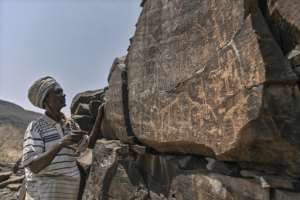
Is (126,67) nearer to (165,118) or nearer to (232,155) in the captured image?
(165,118)

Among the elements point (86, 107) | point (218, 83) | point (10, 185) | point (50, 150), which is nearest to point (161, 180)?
point (218, 83)

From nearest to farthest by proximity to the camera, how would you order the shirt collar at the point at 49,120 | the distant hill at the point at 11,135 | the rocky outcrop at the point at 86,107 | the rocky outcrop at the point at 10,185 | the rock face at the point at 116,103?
the shirt collar at the point at 49,120, the rock face at the point at 116,103, the rocky outcrop at the point at 86,107, the rocky outcrop at the point at 10,185, the distant hill at the point at 11,135

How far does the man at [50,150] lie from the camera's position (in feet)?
8.77

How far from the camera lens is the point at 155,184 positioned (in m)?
4.42

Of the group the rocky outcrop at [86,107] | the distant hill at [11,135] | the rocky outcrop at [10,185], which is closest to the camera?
the rocky outcrop at [86,107]

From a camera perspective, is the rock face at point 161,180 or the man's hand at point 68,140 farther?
the rock face at point 161,180

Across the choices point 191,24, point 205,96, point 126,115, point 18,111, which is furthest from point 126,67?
point 18,111

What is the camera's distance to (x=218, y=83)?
125 inches

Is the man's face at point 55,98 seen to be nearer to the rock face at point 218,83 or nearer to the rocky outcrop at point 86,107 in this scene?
the rock face at point 218,83

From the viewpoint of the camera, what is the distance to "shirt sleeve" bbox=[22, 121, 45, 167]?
→ 2672 mm

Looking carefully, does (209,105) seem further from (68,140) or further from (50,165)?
(50,165)

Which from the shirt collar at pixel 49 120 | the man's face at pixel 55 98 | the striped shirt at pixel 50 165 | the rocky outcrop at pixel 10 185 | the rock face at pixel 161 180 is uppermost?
the man's face at pixel 55 98

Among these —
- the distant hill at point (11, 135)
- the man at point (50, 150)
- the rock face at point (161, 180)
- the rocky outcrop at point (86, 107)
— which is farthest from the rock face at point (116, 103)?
the distant hill at point (11, 135)

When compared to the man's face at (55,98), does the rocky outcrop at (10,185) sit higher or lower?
lower
